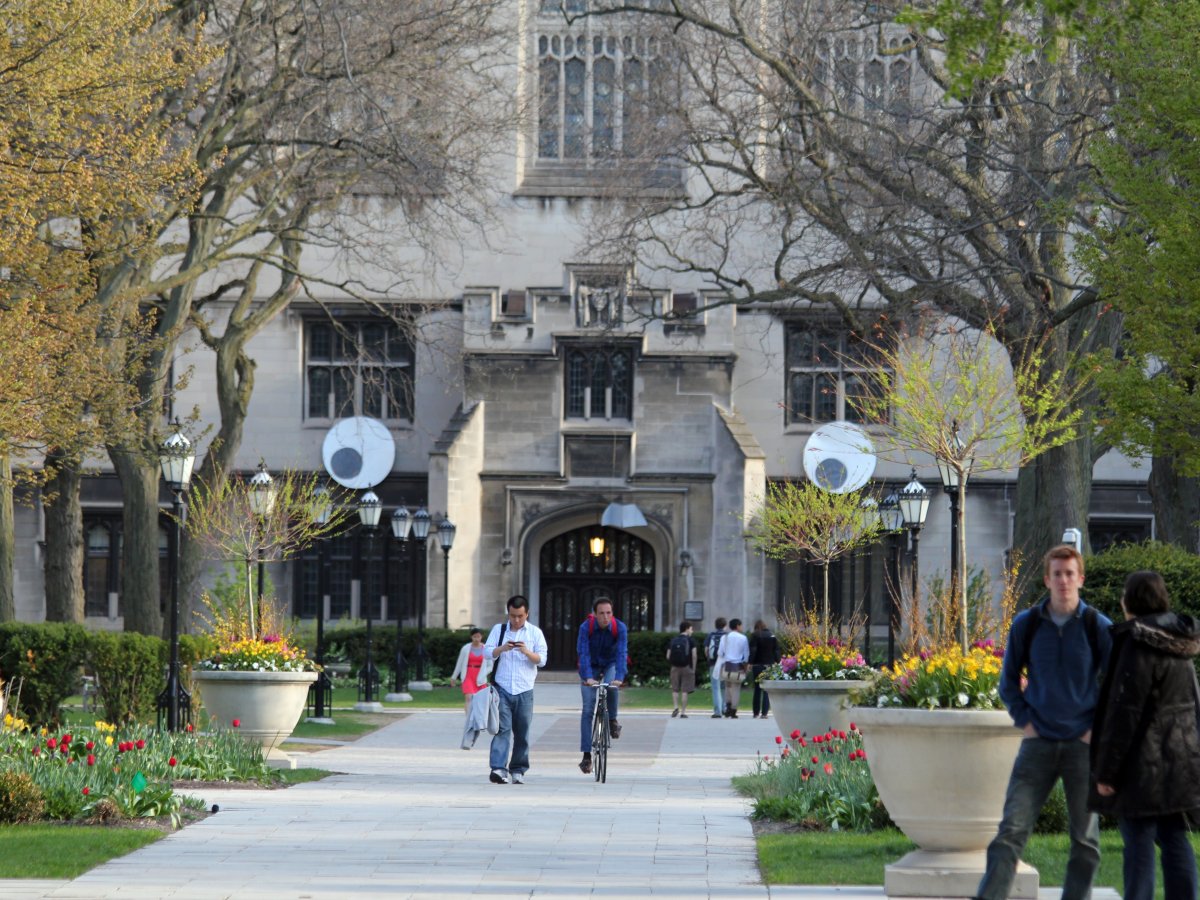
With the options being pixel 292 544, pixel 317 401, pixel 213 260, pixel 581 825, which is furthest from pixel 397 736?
pixel 317 401

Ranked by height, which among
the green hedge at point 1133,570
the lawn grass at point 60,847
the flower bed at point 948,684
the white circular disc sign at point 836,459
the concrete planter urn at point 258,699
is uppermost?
the white circular disc sign at point 836,459

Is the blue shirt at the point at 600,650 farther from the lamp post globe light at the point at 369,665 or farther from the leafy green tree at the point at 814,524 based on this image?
the leafy green tree at the point at 814,524

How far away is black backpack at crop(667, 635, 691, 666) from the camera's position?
27641mm

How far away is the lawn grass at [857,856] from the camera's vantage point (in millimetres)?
9664

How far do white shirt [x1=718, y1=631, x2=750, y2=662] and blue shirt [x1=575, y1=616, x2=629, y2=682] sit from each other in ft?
37.0

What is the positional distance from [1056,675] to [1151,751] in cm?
60

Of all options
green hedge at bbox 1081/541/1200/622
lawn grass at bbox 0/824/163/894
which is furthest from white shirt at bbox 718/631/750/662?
lawn grass at bbox 0/824/163/894

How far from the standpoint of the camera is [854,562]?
124ft

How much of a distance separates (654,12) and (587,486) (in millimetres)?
16206

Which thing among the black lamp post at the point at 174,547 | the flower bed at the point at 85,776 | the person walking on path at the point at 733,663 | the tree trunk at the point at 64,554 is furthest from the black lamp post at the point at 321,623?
the person walking on path at the point at 733,663

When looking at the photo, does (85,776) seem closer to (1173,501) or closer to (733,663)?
(1173,501)

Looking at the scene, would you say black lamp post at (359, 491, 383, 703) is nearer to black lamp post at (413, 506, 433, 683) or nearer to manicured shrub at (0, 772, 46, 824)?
black lamp post at (413, 506, 433, 683)

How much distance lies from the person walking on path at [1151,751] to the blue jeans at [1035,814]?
0.26 meters

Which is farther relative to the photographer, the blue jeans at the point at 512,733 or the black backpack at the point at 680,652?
the black backpack at the point at 680,652
